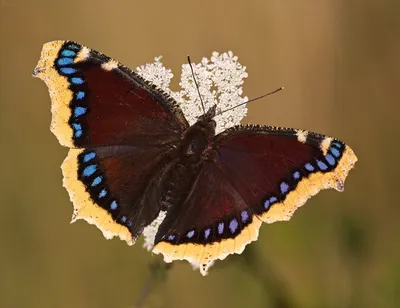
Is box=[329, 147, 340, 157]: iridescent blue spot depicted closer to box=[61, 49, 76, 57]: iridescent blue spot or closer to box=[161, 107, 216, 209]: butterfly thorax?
box=[161, 107, 216, 209]: butterfly thorax

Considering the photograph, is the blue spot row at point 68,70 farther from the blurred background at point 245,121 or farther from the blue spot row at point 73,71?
the blurred background at point 245,121

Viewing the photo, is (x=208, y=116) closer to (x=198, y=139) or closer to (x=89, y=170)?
(x=198, y=139)

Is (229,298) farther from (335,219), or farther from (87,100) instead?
(87,100)

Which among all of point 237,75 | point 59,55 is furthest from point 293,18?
point 59,55

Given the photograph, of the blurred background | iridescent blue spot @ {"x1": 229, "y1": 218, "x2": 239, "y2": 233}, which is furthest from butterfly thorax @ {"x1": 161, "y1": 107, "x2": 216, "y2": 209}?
the blurred background

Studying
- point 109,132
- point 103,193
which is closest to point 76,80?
point 109,132

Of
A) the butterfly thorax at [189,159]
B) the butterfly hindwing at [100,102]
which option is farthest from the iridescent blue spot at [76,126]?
the butterfly thorax at [189,159]
